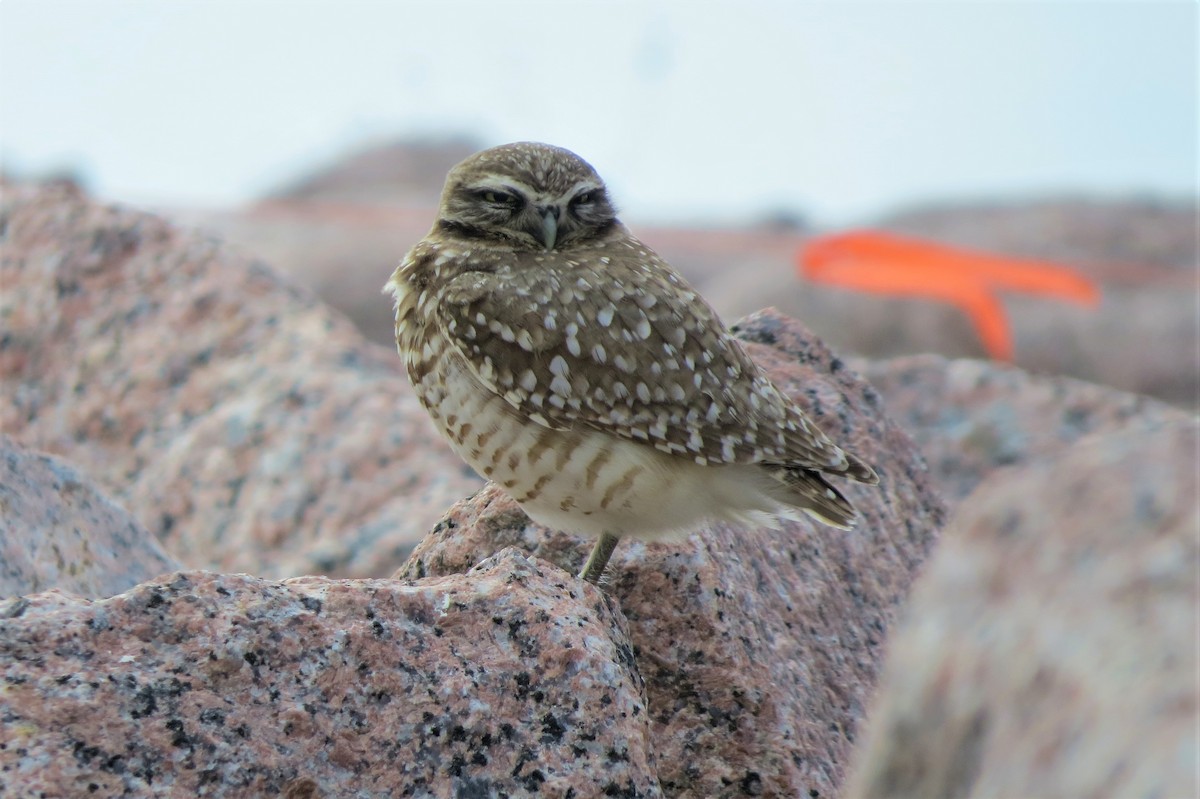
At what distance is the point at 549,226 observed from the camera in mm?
4883

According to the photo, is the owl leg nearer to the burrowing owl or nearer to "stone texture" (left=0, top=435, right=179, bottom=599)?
the burrowing owl

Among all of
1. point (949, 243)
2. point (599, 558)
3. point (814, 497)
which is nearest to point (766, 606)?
point (814, 497)

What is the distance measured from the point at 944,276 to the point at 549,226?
998cm

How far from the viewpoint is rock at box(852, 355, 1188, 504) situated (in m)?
7.57

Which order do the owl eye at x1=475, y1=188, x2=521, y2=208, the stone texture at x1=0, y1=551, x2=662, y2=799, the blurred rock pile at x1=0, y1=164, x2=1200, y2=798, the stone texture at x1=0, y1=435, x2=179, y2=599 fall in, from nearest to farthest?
the blurred rock pile at x1=0, y1=164, x2=1200, y2=798 → the stone texture at x1=0, y1=551, x2=662, y2=799 → the stone texture at x1=0, y1=435, x2=179, y2=599 → the owl eye at x1=475, y1=188, x2=521, y2=208

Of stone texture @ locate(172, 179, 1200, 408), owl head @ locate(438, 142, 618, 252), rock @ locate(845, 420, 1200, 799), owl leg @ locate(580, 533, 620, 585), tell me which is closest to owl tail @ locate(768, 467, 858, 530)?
owl leg @ locate(580, 533, 620, 585)

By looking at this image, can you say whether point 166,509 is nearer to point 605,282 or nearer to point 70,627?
point 605,282

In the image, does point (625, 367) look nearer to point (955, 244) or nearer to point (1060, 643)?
point (1060, 643)

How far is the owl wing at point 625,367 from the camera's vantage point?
14.2 feet

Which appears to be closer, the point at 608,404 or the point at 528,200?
the point at 608,404

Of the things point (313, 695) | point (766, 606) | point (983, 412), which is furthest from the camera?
point (983, 412)

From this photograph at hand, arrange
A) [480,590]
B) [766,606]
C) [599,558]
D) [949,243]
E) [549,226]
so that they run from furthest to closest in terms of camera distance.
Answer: [949,243], [549,226], [766,606], [599,558], [480,590]

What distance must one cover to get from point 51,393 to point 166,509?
0.99m

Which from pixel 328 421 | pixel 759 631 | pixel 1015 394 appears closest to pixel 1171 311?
pixel 1015 394
